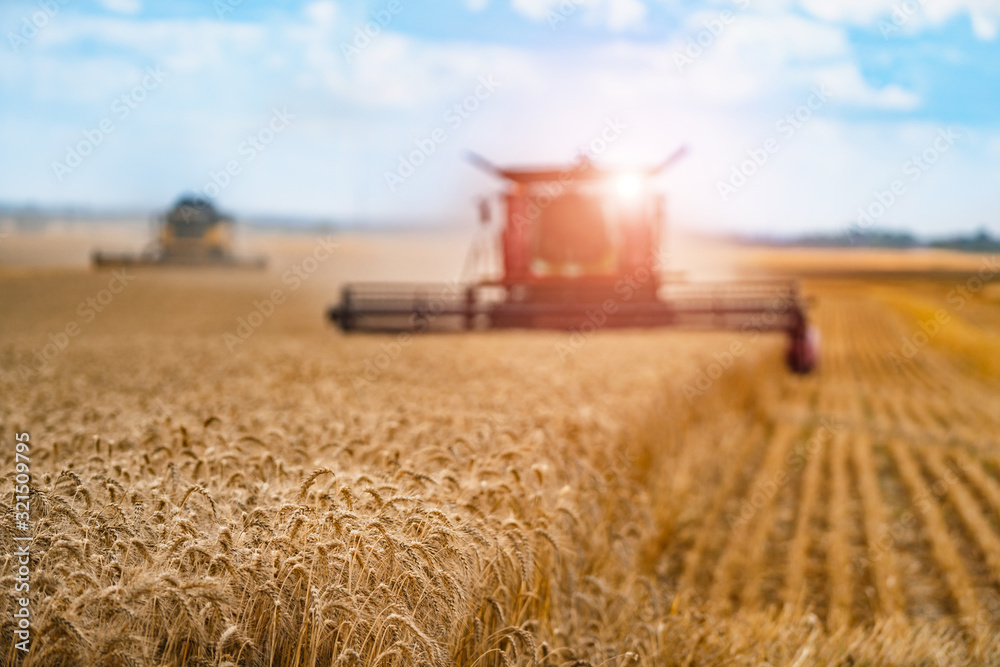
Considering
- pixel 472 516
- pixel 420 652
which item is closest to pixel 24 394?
pixel 472 516

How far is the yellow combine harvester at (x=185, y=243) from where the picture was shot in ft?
123

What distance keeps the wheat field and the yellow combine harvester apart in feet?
93.8

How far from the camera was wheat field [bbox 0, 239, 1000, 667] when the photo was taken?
239 centimetres

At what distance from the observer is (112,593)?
2.14 metres

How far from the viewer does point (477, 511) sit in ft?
10.5

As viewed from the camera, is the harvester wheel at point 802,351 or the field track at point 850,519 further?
the harvester wheel at point 802,351

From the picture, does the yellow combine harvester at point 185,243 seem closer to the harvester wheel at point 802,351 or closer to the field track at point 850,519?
the harvester wheel at point 802,351
